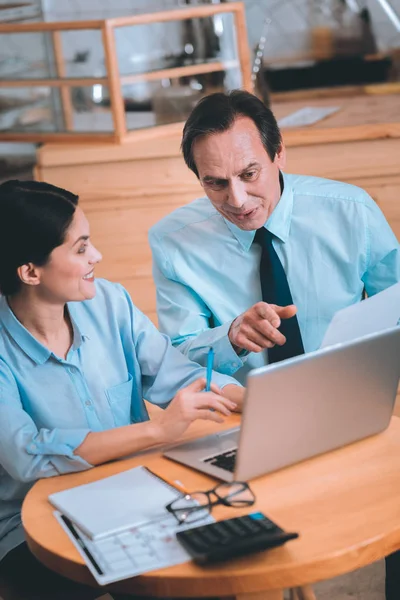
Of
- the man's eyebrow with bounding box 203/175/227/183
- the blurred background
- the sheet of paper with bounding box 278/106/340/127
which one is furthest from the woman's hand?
the blurred background

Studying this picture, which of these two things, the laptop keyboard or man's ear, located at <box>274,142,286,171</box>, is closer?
the laptop keyboard

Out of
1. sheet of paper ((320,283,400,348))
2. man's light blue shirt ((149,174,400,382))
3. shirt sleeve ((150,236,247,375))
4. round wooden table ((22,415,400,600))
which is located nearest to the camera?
round wooden table ((22,415,400,600))

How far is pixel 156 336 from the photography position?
189 centimetres

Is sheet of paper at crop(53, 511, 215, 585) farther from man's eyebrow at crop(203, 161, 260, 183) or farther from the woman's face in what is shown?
man's eyebrow at crop(203, 161, 260, 183)

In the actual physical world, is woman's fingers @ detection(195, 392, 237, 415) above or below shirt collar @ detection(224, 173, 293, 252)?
below

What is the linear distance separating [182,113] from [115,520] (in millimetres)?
2433

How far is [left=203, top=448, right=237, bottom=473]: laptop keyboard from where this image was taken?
4.93 ft

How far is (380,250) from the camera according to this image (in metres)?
2.22

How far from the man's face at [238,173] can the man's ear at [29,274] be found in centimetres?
50

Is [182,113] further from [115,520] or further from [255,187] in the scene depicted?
[115,520]

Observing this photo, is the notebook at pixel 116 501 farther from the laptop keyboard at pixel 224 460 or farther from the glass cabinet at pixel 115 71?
the glass cabinet at pixel 115 71

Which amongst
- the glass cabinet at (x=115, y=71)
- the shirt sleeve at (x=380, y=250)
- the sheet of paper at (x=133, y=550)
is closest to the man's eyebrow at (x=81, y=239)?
the sheet of paper at (x=133, y=550)

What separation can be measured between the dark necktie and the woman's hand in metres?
0.52

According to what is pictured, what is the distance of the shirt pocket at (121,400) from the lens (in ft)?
5.97
